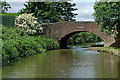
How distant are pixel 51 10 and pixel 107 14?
16128mm

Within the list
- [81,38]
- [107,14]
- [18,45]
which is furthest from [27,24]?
[81,38]

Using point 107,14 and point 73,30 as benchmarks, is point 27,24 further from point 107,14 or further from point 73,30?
point 107,14

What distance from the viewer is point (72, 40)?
46344 millimetres

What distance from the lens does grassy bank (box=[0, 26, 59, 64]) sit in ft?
56.3

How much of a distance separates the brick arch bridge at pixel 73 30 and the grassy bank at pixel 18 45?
135 centimetres

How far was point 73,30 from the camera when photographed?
3069 centimetres

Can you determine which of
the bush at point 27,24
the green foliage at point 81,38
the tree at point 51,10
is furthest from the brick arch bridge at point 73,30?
the green foliage at point 81,38

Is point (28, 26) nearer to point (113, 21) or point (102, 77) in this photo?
point (113, 21)

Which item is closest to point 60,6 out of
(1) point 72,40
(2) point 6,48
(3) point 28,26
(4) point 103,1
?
(1) point 72,40

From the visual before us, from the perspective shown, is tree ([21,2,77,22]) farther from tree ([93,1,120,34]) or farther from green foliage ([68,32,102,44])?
tree ([93,1,120,34])

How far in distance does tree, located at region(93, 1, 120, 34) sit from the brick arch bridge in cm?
318

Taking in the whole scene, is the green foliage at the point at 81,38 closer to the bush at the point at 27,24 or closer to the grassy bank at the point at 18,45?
the grassy bank at the point at 18,45

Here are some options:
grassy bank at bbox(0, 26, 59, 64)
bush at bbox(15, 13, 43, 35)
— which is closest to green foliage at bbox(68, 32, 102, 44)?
grassy bank at bbox(0, 26, 59, 64)

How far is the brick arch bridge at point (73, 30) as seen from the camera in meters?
28.6
